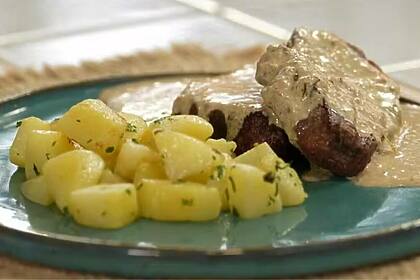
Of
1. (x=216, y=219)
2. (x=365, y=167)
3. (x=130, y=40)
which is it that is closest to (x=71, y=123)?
(x=216, y=219)

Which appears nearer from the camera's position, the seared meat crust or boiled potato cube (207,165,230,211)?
boiled potato cube (207,165,230,211)

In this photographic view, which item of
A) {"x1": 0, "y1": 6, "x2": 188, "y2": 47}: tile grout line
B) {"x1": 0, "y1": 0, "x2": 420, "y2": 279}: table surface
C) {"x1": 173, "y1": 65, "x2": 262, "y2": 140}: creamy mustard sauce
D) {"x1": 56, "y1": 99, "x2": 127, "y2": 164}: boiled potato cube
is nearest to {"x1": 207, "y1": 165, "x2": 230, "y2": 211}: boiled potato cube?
{"x1": 56, "y1": 99, "x2": 127, "y2": 164}: boiled potato cube

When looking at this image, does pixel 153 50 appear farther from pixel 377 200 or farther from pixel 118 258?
pixel 118 258

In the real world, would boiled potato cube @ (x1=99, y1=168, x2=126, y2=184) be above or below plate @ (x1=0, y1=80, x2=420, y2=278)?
above

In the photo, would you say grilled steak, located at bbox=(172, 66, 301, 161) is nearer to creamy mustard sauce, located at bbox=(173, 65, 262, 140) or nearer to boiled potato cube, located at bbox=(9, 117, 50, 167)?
creamy mustard sauce, located at bbox=(173, 65, 262, 140)

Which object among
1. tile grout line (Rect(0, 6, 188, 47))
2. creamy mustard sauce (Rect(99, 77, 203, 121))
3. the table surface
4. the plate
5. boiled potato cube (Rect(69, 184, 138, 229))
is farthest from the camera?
tile grout line (Rect(0, 6, 188, 47))

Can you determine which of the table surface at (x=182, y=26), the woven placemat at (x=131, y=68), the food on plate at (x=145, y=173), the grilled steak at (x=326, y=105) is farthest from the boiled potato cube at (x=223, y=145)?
the table surface at (x=182, y=26)

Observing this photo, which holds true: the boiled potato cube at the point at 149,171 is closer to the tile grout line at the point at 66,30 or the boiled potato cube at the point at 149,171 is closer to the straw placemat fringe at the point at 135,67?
the straw placemat fringe at the point at 135,67
